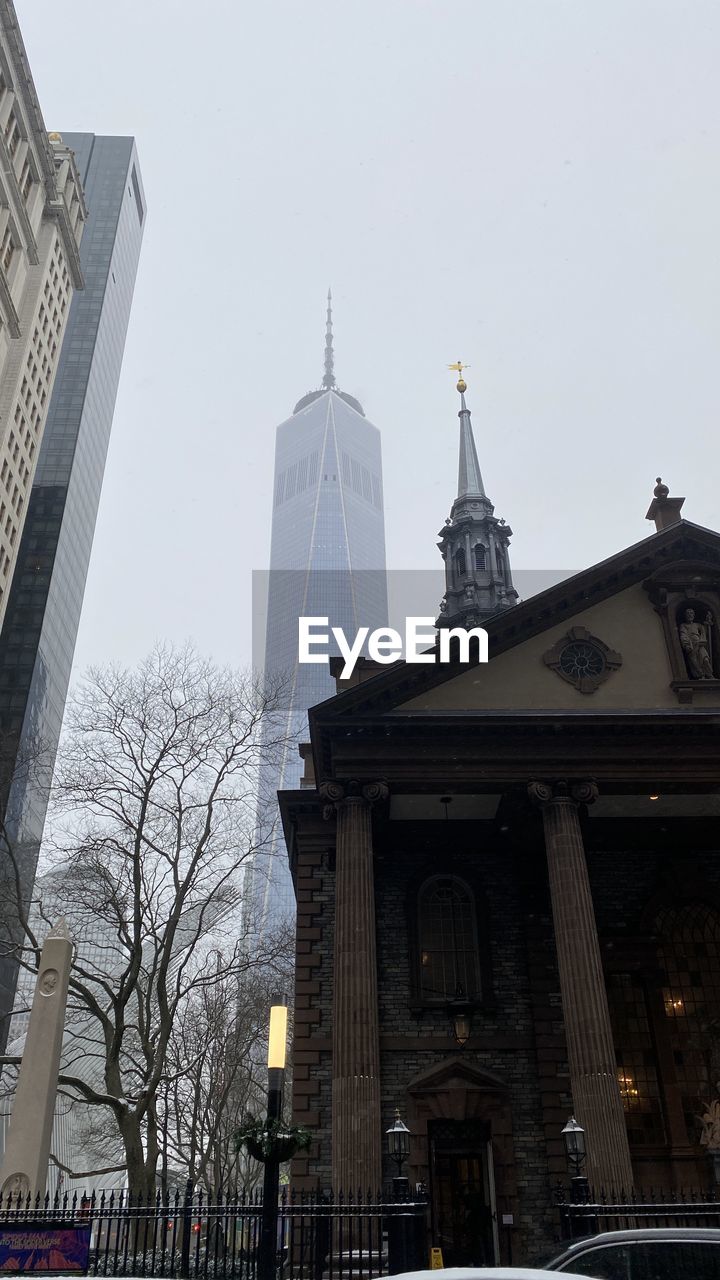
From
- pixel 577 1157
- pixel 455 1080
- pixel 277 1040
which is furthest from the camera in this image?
pixel 455 1080

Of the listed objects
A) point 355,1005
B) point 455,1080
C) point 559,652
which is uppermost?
point 559,652

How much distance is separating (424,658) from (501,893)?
611 centimetres

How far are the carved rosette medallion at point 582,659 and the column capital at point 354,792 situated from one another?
16.6 ft

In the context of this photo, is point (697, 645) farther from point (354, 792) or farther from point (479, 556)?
point (479, 556)

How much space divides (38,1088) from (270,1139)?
17.0 ft

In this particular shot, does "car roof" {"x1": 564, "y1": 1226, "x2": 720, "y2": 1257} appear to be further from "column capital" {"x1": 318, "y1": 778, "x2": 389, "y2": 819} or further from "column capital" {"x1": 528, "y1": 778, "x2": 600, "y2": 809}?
"column capital" {"x1": 318, "y1": 778, "x2": 389, "y2": 819}

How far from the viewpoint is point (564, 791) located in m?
19.7

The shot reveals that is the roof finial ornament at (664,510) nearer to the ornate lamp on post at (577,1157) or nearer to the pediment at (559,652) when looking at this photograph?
the pediment at (559,652)

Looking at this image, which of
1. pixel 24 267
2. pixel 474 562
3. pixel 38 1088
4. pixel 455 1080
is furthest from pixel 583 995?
pixel 24 267

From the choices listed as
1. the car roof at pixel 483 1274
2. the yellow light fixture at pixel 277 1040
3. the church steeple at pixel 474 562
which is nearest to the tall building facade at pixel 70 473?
the church steeple at pixel 474 562

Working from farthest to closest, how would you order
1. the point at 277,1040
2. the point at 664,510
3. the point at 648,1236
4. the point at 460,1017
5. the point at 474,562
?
1. the point at 474,562
2. the point at 664,510
3. the point at 460,1017
4. the point at 277,1040
5. the point at 648,1236

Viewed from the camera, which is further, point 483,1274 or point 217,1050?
point 217,1050

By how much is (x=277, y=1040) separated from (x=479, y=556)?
43.7 metres

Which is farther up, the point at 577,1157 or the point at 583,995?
the point at 583,995
